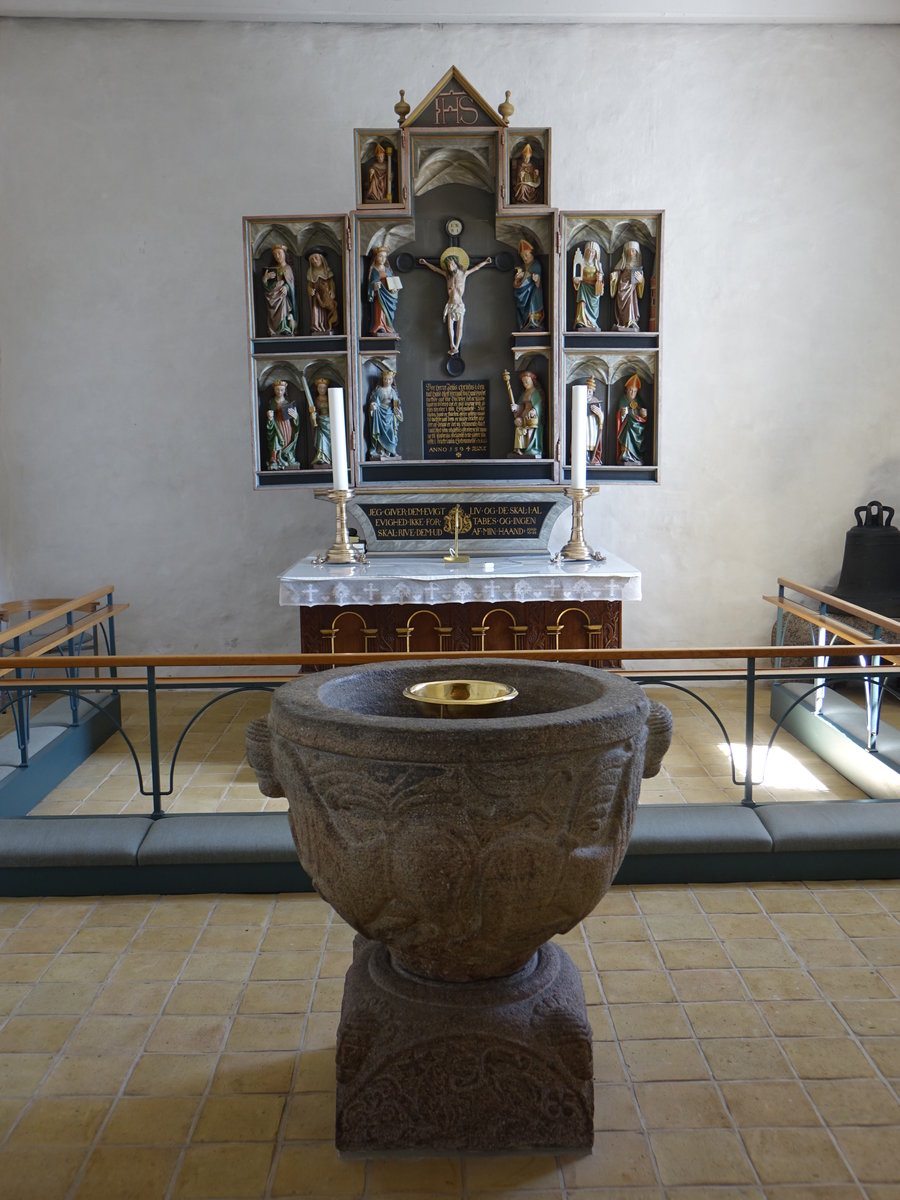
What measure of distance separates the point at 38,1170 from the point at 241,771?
118 inches

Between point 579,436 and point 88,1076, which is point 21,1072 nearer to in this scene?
point 88,1076

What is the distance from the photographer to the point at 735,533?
7367 mm

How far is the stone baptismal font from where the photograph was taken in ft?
7.06

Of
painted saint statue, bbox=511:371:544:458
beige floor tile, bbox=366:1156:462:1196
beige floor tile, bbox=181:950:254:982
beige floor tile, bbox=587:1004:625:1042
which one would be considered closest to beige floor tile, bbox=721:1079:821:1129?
beige floor tile, bbox=587:1004:625:1042

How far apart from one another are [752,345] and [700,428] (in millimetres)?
678

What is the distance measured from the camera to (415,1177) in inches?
91.8

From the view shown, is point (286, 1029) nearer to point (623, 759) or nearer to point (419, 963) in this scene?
point (419, 963)

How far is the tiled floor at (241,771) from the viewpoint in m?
4.81

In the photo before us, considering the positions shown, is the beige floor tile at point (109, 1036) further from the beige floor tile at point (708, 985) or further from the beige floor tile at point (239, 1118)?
the beige floor tile at point (708, 985)

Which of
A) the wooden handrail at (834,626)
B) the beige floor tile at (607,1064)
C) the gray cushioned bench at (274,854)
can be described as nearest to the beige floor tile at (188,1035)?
the gray cushioned bench at (274,854)

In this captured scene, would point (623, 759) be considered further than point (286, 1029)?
No

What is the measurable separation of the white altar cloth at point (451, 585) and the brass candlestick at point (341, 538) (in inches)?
9.1

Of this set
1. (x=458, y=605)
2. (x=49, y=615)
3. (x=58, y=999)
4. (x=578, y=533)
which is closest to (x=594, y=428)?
(x=578, y=533)

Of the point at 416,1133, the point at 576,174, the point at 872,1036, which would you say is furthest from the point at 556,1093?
the point at 576,174
